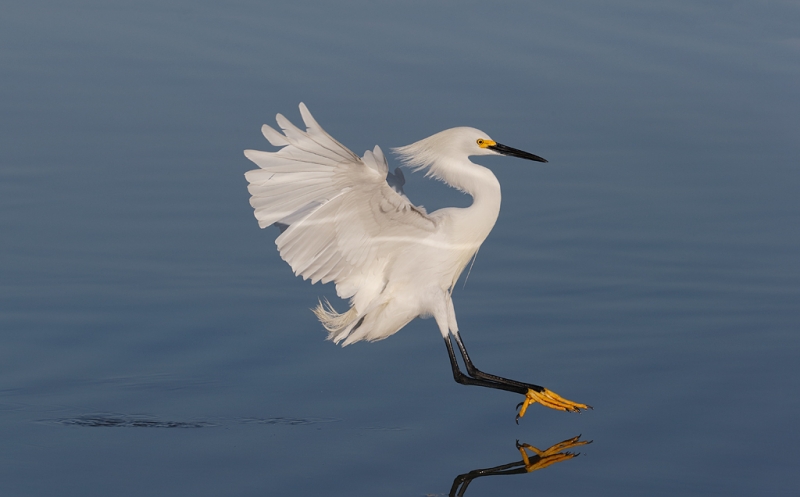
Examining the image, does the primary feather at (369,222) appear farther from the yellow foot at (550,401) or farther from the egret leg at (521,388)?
the yellow foot at (550,401)

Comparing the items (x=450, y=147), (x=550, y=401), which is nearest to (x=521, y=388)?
(x=550, y=401)

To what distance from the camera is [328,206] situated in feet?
20.4

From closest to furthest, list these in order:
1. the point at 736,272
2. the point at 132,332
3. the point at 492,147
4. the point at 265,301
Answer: the point at 492,147 → the point at 132,332 → the point at 265,301 → the point at 736,272

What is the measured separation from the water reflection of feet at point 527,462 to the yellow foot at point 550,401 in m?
0.26

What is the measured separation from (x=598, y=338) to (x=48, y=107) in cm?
558

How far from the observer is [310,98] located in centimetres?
1033

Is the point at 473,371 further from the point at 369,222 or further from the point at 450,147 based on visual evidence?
the point at 450,147

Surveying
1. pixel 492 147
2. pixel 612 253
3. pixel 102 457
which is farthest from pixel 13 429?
pixel 612 253

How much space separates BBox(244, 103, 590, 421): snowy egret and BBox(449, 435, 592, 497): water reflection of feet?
1.13 feet

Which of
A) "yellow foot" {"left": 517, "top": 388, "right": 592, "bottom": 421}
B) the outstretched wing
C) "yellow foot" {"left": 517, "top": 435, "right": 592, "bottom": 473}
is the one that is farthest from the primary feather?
"yellow foot" {"left": 517, "top": 435, "right": 592, "bottom": 473}

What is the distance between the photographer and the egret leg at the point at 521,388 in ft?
21.3

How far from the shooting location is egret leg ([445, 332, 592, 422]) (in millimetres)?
6492

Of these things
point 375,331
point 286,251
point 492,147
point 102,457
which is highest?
point 492,147

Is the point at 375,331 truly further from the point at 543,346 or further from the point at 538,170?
the point at 538,170
